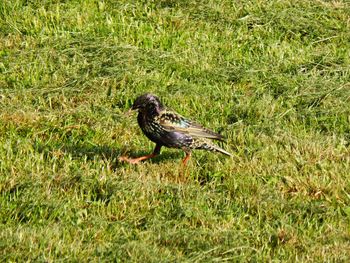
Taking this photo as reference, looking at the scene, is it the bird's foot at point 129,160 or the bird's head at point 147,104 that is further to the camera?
the bird's head at point 147,104

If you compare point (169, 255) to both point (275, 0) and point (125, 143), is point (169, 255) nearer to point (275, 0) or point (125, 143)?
point (125, 143)

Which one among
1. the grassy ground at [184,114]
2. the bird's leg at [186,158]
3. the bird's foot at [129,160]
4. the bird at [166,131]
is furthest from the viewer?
the bird at [166,131]

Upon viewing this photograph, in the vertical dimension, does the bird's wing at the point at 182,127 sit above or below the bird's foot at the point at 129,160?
above

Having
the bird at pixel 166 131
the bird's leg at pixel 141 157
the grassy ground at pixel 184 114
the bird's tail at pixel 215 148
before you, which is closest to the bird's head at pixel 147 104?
the bird at pixel 166 131

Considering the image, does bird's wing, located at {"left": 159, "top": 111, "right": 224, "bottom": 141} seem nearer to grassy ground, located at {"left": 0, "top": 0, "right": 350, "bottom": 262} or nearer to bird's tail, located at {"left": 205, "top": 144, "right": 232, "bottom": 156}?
bird's tail, located at {"left": 205, "top": 144, "right": 232, "bottom": 156}

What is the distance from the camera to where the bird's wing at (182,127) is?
948 centimetres

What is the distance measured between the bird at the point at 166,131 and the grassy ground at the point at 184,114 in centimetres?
15

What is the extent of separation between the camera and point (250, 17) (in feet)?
41.5

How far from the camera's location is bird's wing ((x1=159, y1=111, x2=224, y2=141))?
31.1 ft

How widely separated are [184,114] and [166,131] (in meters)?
1.06

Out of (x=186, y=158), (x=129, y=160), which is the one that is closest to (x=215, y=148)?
(x=186, y=158)

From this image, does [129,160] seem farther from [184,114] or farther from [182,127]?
[184,114]

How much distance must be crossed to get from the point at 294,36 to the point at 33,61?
3.18 m

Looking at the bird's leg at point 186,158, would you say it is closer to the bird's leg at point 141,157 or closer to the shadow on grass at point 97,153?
the shadow on grass at point 97,153
